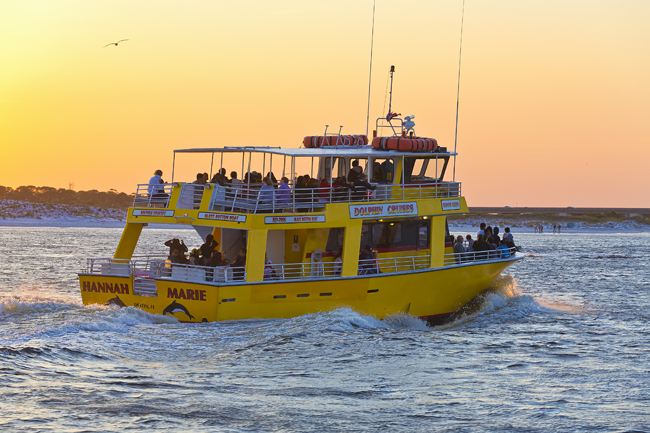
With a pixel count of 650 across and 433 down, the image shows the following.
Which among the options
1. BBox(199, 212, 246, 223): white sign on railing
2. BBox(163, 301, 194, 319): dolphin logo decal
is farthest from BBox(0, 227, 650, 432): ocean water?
BBox(199, 212, 246, 223): white sign on railing

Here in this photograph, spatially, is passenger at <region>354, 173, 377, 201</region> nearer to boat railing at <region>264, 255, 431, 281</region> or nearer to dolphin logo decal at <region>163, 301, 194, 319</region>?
boat railing at <region>264, 255, 431, 281</region>

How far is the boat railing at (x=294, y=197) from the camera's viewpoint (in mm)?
17266

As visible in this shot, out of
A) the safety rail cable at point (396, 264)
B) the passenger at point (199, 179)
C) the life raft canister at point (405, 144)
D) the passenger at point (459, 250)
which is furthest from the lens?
the passenger at point (459, 250)

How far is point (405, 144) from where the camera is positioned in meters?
19.6

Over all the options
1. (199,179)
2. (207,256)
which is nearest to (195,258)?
A: (207,256)

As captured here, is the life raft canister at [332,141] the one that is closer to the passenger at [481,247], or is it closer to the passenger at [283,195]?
the passenger at [283,195]

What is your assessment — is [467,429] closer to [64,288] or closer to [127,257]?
[127,257]

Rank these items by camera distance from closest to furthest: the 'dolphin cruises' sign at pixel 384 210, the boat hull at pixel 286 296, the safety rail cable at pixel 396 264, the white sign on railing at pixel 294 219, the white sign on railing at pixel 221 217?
the boat hull at pixel 286 296 → the white sign on railing at pixel 221 217 → the white sign on railing at pixel 294 219 → the 'dolphin cruises' sign at pixel 384 210 → the safety rail cable at pixel 396 264

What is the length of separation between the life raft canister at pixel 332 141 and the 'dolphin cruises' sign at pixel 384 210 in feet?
9.90

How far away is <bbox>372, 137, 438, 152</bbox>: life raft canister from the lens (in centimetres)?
1959

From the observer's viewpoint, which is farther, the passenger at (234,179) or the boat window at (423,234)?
the boat window at (423,234)

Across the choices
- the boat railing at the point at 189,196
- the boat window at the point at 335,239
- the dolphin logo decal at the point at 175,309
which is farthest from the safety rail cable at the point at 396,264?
the dolphin logo decal at the point at 175,309

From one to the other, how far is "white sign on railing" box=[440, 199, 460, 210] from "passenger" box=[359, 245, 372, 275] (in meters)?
2.44

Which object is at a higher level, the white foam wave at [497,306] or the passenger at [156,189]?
the passenger at [156,189]
